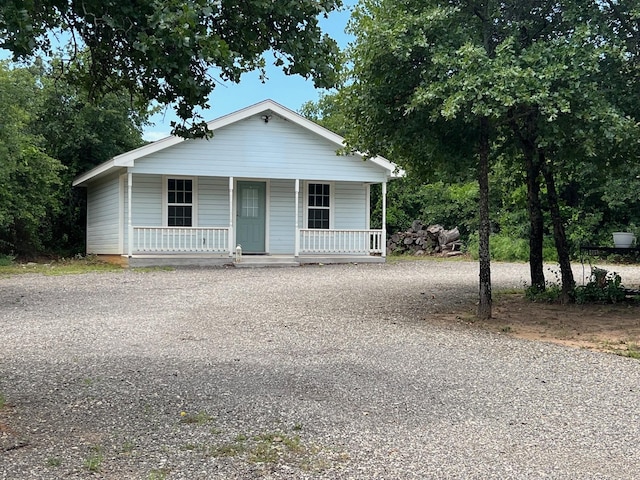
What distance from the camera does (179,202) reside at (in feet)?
57.5

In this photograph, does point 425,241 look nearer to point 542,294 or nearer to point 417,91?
point 542,294

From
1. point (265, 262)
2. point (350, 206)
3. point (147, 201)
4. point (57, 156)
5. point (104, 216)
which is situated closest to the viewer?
point (265, 262)

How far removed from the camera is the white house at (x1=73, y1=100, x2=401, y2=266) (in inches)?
647

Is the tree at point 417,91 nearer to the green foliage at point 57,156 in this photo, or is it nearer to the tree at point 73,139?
the green foliage at point 57,156

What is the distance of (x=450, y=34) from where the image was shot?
7.55 m

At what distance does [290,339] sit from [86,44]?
150 inches

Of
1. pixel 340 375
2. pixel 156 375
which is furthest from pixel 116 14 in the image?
pixel 340 375

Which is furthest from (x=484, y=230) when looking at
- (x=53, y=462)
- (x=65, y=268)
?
(x=65, y=268)

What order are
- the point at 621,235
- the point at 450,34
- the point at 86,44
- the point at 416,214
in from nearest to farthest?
1. the point at 86,44
2. the point at 450,34
3. the point at 621,235
4. the point at 416,214

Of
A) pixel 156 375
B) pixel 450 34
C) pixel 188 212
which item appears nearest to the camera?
pixel 156 375

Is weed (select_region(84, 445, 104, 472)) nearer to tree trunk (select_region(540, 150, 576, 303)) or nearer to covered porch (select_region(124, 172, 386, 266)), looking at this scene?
tree trunk (select_region(540, 150, 576, 303))

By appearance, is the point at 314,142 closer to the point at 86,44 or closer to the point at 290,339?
Answer: the point at 290,339

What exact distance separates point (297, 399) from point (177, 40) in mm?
2677

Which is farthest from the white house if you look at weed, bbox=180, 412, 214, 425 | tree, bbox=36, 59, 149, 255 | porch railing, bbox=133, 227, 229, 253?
weed, bbox=180, 412, 214, 425
